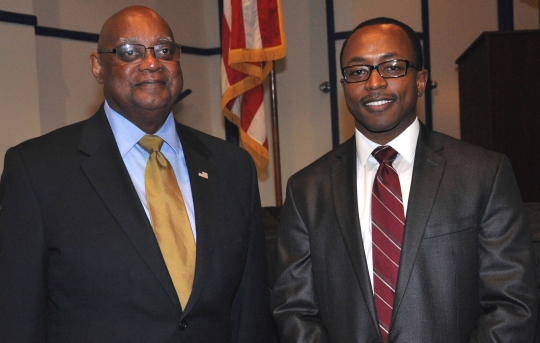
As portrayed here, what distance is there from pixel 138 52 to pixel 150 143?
28 centimetres

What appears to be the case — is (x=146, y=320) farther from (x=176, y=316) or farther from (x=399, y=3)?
(x=399, y=3)

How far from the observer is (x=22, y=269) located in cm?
182

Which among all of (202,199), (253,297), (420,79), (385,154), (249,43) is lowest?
(253,297)

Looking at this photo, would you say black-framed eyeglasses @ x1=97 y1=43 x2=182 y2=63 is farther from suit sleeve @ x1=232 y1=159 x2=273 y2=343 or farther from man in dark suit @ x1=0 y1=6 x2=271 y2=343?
suit sleeve @ x1=232 y1=159 x2=273 y2=343

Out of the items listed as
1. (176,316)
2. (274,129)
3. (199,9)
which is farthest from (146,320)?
(199,9)

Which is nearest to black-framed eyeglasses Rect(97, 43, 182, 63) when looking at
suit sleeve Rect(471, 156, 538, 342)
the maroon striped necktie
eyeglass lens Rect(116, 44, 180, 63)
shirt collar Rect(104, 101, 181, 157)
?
eyeglass lens Rect(116, 44, 180, 63)

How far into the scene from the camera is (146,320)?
1.87m

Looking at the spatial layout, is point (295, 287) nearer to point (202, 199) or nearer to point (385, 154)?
point (202, 199)

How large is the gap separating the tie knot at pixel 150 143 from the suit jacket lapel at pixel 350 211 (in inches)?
22.2

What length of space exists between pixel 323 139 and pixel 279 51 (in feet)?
4.69

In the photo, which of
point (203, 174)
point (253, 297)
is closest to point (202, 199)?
point (203, 174)

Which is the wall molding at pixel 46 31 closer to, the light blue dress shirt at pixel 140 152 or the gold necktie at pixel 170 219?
the light blue dress shirt at pixel 140 152

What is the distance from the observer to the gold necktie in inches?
75.6

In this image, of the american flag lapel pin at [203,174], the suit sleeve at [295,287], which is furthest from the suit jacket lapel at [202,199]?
the suit sleeve at [295,287]
